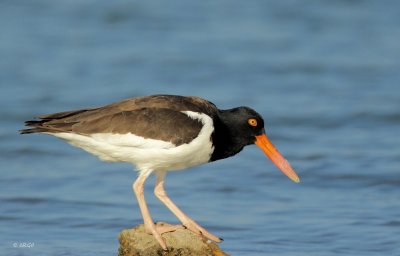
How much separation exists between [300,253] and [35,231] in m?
3.17

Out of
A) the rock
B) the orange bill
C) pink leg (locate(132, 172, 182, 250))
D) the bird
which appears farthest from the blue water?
the bird

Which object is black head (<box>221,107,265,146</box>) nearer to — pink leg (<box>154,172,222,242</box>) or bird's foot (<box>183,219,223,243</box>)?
pink leg (<box>154,172,222,242</box>)

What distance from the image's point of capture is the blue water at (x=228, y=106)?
1061 centimetres

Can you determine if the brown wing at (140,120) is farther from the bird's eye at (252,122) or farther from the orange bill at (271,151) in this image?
the orange bill at (271,151)

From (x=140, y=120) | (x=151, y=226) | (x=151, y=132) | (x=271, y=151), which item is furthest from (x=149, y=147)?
(x=271, y=151)

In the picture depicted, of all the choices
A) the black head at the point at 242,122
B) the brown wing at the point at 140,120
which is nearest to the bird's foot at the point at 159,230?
the brown wing at the point at 140,120

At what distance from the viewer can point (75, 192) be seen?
12.0 meters

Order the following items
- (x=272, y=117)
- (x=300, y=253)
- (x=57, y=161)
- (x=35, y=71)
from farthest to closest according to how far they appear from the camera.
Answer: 1. (x=35, y=71)
2. (x=272, y=117)
3. (x=57, y=161)
4. (x=300, y=253)

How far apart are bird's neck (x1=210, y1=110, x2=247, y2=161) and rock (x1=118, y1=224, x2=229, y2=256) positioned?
923 mm

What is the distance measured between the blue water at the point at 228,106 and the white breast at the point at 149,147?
4.94ft

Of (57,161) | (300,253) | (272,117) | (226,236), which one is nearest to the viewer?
(300,253)

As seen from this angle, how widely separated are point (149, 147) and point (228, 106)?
751 cm

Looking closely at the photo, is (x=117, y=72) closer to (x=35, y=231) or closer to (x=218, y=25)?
(x=218, y=25)

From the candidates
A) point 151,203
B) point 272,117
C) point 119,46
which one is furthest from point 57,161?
point 119,46
